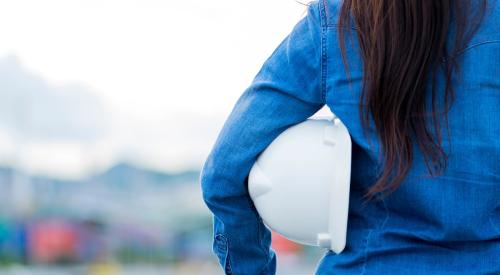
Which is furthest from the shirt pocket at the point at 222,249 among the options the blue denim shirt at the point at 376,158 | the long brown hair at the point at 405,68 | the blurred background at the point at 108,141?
the blurred background at the point at 108,141

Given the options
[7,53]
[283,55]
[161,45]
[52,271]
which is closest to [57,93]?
[7,53]

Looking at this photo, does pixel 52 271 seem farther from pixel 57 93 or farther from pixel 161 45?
pixel 161 45

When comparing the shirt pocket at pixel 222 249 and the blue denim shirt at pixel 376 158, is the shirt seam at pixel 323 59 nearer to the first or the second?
the blue denim shirt at pixel 376 158

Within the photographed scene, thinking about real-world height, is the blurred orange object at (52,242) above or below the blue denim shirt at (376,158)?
below

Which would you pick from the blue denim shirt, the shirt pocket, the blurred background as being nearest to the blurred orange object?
the blurred background

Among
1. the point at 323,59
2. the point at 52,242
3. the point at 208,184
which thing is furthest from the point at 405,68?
the point at 52,242

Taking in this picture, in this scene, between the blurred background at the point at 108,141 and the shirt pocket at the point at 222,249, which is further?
the blurred background at the point at 108,141

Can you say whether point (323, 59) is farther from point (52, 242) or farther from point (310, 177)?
point (52, 242)

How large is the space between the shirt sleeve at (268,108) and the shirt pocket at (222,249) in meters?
0.06

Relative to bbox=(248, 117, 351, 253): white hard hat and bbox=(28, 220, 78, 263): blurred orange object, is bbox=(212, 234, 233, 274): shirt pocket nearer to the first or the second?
bbox=(248, 117, 351, 253): white hard hat

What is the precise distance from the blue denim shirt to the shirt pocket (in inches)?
2.4

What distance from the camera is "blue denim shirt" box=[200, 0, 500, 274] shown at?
29.6 inches

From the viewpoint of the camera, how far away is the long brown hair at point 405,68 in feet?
2.43

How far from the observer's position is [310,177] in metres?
0.78
